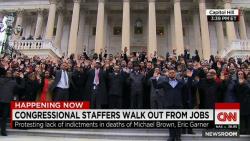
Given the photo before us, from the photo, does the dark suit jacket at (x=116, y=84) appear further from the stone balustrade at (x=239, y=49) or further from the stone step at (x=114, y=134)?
the stone balustrade at (x=239, y=49)

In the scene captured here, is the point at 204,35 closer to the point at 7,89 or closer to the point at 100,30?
the point at 100,30

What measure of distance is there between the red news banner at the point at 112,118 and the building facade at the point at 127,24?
25.9 meters

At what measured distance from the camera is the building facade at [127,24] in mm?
36906

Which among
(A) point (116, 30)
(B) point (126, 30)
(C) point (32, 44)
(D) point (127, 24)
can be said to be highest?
(A) point (116, 30)

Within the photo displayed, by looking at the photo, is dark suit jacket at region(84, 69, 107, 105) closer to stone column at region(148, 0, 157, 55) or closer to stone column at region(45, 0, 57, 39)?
stone column at region(148, 0, 157, 55)

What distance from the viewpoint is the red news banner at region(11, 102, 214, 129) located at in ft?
31.7

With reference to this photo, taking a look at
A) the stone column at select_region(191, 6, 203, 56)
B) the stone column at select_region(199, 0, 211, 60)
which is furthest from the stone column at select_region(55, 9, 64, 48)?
the stone column at select_region(199, 0, 211, 60)

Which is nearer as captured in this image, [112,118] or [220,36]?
[112,118]

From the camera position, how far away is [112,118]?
Result: 385 inches

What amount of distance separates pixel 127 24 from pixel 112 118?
27.5 metres

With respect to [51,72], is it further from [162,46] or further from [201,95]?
[162,46]

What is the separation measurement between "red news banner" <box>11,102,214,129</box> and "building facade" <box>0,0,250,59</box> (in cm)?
2588

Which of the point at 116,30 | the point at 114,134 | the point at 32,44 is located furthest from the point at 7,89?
→ the point at 116,30

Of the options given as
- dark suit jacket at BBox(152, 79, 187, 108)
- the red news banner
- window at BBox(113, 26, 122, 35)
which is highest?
window at BBox(113, 26, 122, 35)
